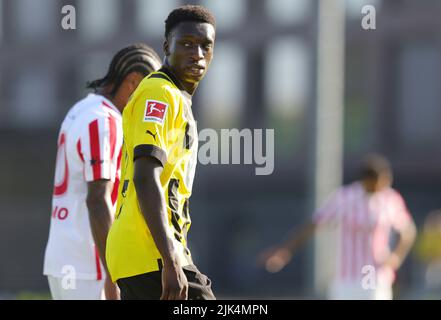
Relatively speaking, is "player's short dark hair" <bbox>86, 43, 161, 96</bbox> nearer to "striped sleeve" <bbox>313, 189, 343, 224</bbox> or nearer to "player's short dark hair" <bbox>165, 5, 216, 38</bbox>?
"player's short dark hair" <bbox>165, 5, 216, 38</bbox>

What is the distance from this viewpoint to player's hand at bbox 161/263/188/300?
4.62 m

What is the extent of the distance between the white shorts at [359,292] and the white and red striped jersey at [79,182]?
15.7ft

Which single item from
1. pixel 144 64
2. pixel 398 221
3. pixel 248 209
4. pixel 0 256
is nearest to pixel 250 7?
pixel 248 209

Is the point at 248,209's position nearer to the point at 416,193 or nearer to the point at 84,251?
the point at 416,193

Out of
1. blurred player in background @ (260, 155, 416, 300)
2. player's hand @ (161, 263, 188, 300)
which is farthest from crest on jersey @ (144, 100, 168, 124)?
blurred player in background @ (260, 155, 416, 300)

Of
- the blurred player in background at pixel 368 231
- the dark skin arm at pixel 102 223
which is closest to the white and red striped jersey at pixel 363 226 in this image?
the blurred player in background at pixel 368 231

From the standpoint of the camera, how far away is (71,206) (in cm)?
643

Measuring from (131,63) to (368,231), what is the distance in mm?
4871

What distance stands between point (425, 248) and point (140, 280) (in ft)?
81.1

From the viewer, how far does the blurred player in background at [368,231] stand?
10773 millimetres

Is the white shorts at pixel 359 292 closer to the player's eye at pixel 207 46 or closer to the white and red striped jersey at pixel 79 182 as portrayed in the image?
the white and red striped jersey at pixel 79 182

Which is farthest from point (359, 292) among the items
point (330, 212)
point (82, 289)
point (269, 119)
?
point (269, 119)

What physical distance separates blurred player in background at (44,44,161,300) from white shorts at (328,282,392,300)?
4773 mm
